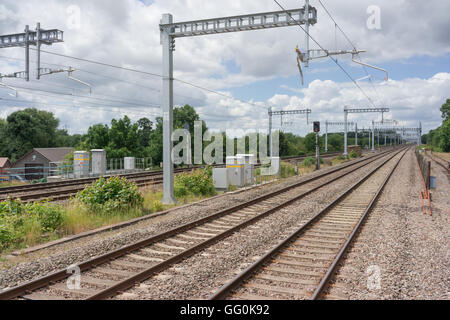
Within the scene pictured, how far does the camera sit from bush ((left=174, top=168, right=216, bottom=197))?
53.5ft

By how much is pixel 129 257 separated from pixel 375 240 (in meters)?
5.78

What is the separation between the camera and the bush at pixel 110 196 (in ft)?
37.9

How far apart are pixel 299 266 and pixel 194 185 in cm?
1054

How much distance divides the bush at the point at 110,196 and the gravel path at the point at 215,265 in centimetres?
439

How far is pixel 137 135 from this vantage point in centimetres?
4272

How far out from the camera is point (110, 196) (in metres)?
11.9

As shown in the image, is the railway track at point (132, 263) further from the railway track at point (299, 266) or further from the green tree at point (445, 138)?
the green tree at point (445, 138)

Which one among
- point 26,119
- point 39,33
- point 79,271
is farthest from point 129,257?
point 26,119

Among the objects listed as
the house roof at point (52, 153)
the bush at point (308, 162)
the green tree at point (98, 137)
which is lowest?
the bush at point (308, 162)

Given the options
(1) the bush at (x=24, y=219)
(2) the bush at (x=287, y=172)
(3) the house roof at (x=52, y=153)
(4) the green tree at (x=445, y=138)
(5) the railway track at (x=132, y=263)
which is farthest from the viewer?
(4) the green tree at (x=445, y=138)

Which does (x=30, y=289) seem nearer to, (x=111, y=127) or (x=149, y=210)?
(x=149, y=210)

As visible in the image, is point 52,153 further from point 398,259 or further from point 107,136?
point 398,259

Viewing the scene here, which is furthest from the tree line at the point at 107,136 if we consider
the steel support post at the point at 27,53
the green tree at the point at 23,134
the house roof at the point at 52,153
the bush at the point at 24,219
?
the bush at the point at 24,219

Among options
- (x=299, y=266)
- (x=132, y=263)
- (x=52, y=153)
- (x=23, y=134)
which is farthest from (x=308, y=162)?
(x=23, y=134)
